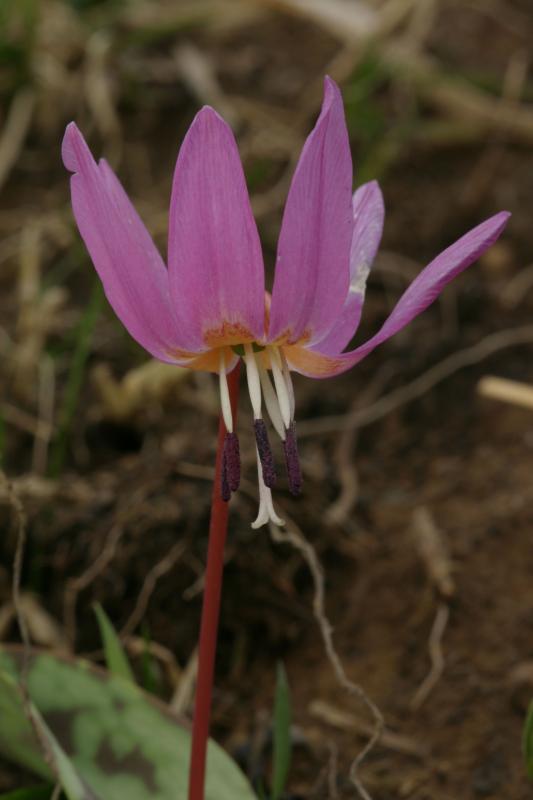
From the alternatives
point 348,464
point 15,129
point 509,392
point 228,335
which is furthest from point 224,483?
point 15,129

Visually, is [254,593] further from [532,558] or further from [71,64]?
[71,64]

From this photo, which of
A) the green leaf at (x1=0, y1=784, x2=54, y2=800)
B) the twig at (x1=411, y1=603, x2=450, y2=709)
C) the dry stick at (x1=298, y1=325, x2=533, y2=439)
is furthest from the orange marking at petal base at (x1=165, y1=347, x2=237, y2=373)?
the dry stick at (x1=298, y1=325, x2=533, y2=439)

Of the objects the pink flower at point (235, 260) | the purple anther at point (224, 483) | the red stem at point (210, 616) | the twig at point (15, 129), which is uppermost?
the twig at point (15, 129)

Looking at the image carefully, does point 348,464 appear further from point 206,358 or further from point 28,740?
point 206,358

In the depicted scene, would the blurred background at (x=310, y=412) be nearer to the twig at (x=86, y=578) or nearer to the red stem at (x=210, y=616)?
the twig at (x=86, y=578)

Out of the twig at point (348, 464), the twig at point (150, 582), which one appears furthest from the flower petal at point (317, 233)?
the twig at point (348, 464)

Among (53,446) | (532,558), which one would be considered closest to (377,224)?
(532,558)

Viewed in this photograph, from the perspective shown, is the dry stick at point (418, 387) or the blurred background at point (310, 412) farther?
the dry stick at point (418, 387)
